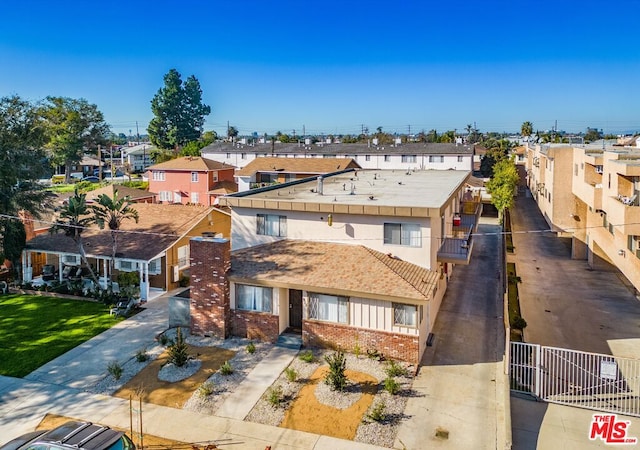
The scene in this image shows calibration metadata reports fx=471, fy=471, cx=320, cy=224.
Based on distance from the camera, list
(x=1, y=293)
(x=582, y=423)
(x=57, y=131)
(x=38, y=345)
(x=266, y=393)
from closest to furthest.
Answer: (x=582, y=423), (x=266, y=393), (x=38, y=345), (x=1, y=293), (x=57, y=131)

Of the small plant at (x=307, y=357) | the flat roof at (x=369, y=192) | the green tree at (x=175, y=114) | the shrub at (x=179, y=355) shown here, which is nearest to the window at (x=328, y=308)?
the small plant at (x=307, y=357)

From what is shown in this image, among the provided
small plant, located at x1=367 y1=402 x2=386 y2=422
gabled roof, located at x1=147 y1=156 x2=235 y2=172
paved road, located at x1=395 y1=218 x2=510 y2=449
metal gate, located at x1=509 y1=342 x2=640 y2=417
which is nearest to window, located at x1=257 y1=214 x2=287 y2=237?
paved road, located at x1=395 y1=218 x2=510 y2=449

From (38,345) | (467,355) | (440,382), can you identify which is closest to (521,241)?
(467,355)

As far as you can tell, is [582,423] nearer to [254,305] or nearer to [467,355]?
[467,355]

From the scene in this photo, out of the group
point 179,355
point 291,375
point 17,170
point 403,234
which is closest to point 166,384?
point 179,355

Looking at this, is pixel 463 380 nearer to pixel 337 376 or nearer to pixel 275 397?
pixel 337 376

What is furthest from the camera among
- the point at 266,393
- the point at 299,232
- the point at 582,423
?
the point at 299,232

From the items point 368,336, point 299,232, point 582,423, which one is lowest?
point 582,423

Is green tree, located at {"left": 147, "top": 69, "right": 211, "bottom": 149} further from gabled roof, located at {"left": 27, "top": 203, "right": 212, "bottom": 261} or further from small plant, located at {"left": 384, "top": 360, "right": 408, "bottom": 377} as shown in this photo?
small plant, located at {"left": 384, "top": 360, "right": 408, "bottom": 377}
